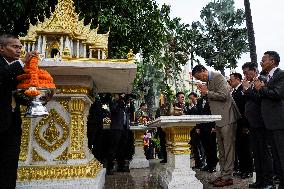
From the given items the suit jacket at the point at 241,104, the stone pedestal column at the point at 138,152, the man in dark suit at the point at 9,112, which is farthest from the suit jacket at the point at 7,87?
the stone pedestal column at the point at 138,152

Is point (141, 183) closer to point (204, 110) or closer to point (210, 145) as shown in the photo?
point (210, 145)

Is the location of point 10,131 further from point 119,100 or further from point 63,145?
point 119,100

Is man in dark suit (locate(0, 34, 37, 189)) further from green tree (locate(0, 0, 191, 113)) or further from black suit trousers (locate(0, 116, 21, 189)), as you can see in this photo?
green tree (locate(0, 0, 191, 113))

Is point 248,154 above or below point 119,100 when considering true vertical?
below

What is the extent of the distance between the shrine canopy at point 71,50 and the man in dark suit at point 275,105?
1.75m

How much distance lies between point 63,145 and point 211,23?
91.7 ft

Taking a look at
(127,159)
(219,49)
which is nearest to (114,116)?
(127,159)

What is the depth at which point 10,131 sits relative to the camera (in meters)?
2.96

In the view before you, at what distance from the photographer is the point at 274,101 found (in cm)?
390

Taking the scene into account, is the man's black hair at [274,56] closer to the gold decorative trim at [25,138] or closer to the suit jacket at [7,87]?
the suit jacket at [7,87]

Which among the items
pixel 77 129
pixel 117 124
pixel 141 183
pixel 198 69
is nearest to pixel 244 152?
pixel 198 69

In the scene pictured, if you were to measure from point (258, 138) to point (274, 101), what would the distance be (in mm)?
800

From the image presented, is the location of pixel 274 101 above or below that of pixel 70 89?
Answer: below

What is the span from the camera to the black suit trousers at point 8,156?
2.93 metres
